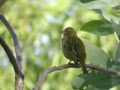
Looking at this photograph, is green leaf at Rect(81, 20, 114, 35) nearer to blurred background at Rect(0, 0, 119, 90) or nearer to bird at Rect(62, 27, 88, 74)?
bird at Rect(62, 27, 88, 74)

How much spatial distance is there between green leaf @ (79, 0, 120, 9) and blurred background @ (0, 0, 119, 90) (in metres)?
2.75

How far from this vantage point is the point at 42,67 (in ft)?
14.8

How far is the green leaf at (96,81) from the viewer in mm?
1238

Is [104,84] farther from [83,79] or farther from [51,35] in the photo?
[51,35]

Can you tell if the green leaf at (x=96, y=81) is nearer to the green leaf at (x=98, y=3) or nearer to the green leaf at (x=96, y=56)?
the green leaf at (x=96, y=56)

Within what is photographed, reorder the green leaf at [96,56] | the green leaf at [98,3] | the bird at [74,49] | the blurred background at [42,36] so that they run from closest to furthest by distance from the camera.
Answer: the green leaf at [98,3]
the green leaf at [96,56]
the bird at [74,49]
the blurred background at [42,36]

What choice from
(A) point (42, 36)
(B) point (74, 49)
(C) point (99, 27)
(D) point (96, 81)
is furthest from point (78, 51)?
(A) point (42, 36)

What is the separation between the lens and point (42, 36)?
4.62m

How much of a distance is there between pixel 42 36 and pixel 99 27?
3.27 m

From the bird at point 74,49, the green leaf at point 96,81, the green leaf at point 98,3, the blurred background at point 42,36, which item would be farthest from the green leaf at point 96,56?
the blurred background at point 42,36

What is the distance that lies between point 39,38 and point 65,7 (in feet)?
2.17

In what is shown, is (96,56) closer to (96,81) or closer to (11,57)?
(96,81)

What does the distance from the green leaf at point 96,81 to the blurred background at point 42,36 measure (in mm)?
2696

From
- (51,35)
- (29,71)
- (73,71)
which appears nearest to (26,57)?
(29,71)
